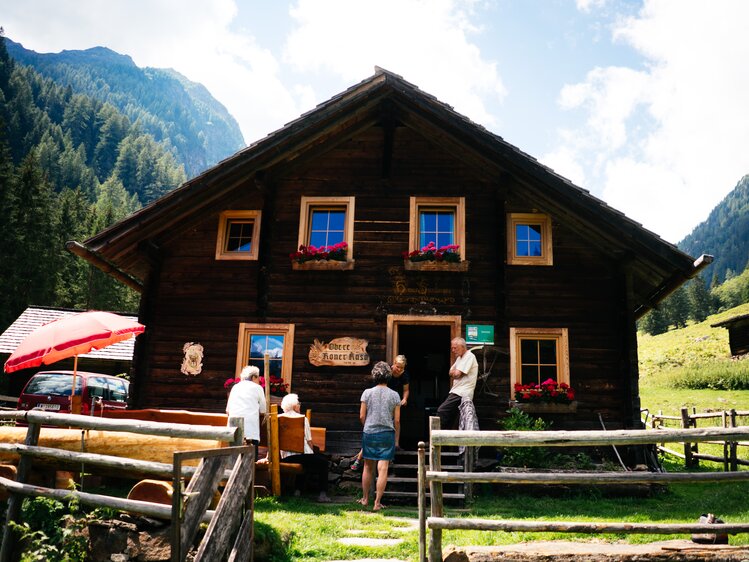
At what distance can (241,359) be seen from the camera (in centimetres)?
1191

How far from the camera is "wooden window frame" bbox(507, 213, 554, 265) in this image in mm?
12023

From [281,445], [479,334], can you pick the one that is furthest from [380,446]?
[479,334]

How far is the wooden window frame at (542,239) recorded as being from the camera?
12.0 metres

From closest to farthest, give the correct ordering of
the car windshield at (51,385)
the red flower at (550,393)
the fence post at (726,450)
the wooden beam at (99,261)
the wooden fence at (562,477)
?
the wooden fence at (562,477) → the wooden beam at (99,261) → the red flower at (550,393) → the fence post at (726,450) → the car windshield at (51,385)

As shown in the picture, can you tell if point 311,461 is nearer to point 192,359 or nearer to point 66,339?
point 66,339

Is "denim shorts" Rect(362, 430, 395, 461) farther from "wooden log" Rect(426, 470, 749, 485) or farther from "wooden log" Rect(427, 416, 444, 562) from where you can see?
"wooden log" Rect(426, 470, 749, 485)

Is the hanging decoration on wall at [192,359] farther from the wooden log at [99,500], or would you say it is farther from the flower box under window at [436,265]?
the wooden log at [99,500]

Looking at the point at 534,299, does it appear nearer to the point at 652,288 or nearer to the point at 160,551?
the point at 652,288

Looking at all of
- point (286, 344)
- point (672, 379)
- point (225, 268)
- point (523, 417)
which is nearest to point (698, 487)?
point (523, 417)

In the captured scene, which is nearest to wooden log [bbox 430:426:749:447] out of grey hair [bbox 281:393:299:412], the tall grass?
grey hair [bbox 281:393:299:412]

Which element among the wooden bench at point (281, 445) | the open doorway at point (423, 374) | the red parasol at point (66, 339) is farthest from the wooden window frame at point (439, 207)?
the red parasol at point (66, 339)

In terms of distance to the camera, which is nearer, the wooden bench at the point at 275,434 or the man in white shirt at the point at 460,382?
the wooden bench at the point at 275,434

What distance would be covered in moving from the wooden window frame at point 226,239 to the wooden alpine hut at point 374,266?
0.03 meters

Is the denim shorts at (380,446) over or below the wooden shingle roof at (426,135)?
below
